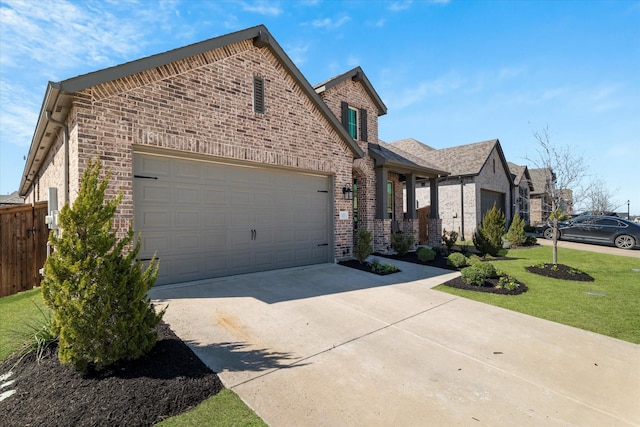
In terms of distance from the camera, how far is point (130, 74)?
18.6ft

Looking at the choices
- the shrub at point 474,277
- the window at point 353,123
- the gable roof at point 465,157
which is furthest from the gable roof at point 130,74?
the gable roof at point 465,157

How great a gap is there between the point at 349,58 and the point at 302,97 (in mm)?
6039

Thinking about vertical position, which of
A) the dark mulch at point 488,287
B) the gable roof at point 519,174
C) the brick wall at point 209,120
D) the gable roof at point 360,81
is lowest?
the dark mulch at point 488,287

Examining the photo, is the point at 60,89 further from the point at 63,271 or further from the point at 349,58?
the point at 349,58

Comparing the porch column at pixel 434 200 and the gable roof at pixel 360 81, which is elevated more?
the gable roof at pixel 360 81

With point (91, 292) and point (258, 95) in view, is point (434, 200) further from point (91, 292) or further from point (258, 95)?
point (91, 292)

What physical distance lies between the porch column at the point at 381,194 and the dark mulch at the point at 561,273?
541 centimetres

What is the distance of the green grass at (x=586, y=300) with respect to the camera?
527 centimetres

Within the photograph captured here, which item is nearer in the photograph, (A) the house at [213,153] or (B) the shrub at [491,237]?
(A) the house at [213,153]

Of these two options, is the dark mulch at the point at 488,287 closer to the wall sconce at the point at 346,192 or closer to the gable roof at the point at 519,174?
the wall sconce at the point at 346,192

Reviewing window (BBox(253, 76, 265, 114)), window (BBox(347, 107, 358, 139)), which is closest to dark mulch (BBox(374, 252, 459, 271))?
window (BBox(347, 107, 358, 139))

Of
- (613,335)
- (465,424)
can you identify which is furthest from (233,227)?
(613,335)

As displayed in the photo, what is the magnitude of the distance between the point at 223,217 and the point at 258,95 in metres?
3.39

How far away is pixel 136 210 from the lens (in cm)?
584
